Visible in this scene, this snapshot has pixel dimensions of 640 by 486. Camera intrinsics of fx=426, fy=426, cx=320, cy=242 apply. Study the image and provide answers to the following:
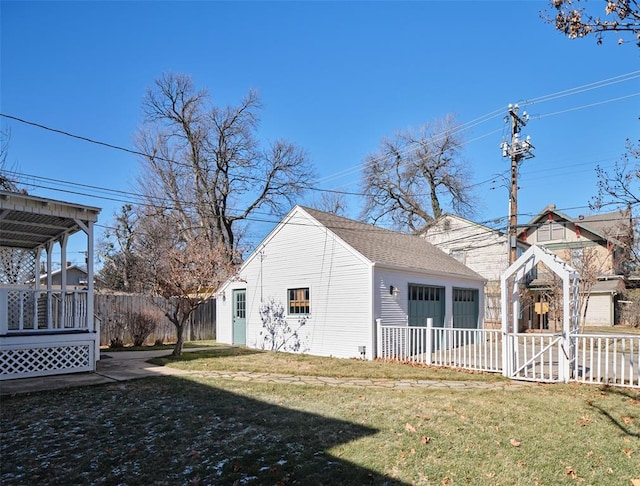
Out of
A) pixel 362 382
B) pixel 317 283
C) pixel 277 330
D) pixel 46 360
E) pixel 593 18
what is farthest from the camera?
pixel 277 330

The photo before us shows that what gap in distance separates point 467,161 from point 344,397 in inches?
1198

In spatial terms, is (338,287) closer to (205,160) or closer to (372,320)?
(372,320)

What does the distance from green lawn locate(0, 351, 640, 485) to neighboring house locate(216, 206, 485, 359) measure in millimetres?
4845

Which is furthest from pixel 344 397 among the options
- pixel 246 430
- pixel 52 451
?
pixel 52 451

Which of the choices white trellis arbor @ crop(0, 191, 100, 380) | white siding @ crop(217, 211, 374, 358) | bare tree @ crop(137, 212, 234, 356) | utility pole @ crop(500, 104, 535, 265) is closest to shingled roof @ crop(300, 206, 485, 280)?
white siding @ crop(217, 211, 374, 358)

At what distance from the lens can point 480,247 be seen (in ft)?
84.0

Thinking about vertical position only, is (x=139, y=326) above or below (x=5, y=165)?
below

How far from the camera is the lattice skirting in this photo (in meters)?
8.48

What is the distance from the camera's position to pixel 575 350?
8.59 m

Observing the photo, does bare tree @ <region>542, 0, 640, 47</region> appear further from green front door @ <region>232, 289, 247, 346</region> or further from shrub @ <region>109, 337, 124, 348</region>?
shrub @ <region>109, 337, 124, 348</region>

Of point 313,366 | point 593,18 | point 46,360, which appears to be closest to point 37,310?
point 46,360

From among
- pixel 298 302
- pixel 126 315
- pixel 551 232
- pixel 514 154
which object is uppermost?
pixel 514 154

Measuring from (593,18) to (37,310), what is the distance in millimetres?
13347

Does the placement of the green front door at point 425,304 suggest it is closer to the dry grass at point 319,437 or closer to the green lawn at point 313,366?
the green lawn at point 313,366
